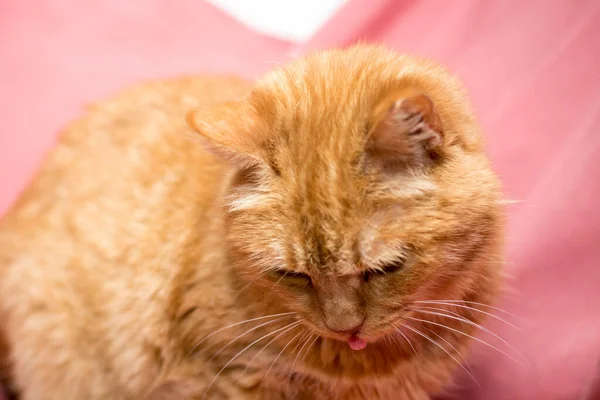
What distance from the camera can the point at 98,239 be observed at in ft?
4.36

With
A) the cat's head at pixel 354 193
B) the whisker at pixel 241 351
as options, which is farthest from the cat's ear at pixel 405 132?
the whisker at pixel 241 351

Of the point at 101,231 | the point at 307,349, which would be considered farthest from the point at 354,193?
the point at 101,231

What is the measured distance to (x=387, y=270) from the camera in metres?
0.91

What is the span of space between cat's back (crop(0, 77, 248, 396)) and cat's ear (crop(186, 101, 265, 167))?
29 centimetres

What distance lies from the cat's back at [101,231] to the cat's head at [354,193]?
0.30 meters

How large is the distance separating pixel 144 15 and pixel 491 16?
129cm

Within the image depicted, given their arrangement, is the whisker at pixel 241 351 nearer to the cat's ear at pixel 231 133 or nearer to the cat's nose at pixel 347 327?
the cat's nose at pixel 347 327

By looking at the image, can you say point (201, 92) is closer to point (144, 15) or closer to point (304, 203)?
point (304, 203)

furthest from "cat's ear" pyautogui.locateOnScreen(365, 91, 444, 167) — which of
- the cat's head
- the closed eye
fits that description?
the closed eye

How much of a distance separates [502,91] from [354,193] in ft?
3.07

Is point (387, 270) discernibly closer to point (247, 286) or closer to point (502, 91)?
point (247, 286)

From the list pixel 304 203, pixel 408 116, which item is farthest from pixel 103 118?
pixel 408 116

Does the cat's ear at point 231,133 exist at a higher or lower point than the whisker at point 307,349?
higher

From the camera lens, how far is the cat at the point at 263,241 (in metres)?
0.90
